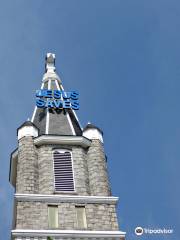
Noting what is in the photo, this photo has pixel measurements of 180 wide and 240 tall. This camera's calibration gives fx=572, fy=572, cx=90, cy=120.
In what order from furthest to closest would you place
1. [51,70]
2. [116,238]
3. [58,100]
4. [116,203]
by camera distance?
[51,70], [58,100], [116,203], [116,238]

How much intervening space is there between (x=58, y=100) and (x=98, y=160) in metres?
6.85

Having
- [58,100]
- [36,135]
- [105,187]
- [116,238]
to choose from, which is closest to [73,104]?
[58,100]

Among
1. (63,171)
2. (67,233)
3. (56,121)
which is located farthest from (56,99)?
(67,233)

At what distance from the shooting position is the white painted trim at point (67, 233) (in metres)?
29.4

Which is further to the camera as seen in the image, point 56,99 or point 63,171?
point 56,99

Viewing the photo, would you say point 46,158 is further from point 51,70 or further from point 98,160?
point 51,70

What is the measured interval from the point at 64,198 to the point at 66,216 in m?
1.19

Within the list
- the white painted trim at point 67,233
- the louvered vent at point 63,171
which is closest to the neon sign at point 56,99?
the louvered vent at point 63,171

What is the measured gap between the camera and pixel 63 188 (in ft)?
109

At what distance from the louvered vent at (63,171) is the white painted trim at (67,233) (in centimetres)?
376

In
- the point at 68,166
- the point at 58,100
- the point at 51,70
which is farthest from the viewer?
the point at 51,70

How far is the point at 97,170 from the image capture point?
34.5 metres

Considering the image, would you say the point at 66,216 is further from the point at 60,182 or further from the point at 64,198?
the point at 60,182

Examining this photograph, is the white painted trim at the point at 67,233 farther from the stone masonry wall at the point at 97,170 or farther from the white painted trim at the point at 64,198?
the stone masonry wall at the point at 97,170
